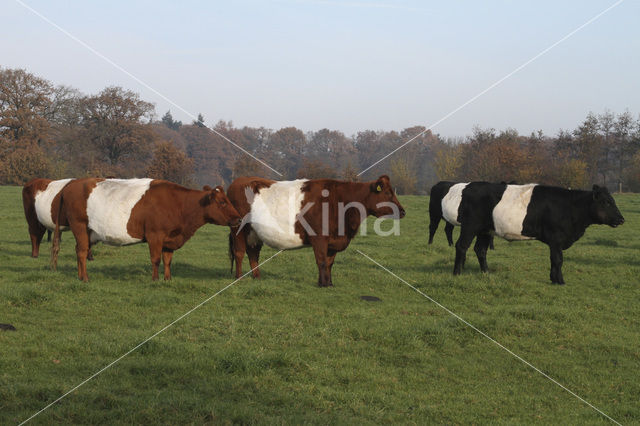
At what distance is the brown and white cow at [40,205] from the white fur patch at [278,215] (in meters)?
5.26

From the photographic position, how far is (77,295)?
9867 mm

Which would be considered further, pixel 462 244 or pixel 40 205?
pixel 40 205

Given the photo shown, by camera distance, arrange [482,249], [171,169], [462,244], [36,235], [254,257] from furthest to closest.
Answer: [171,169] → [36,235] → [482,249] → [462,244] → [254,257]

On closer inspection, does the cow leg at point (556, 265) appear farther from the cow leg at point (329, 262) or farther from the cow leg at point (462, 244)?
the cow leg at point (329, 262)

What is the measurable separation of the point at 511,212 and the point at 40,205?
438 inches

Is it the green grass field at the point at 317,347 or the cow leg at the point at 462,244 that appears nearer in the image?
the green grass field at the point at 317,347

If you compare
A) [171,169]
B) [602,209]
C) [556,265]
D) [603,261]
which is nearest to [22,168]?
[171,169]

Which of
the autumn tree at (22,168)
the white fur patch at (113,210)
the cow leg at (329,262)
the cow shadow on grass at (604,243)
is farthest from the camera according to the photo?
the autumn tree at (22,168)

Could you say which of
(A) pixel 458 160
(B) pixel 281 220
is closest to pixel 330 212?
(B) pixel 281 220

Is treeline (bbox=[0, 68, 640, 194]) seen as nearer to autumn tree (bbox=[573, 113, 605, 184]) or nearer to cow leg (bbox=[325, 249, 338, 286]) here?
autumn tree (bbox=[573, 113, 605, 184])

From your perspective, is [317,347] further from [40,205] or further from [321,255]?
[40,205]

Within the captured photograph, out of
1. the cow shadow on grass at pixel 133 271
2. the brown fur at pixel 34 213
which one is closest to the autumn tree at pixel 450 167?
the cow shadow on grass at pixel 133 271

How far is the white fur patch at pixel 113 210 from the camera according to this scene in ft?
36.4

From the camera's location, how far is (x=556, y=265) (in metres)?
12.2
